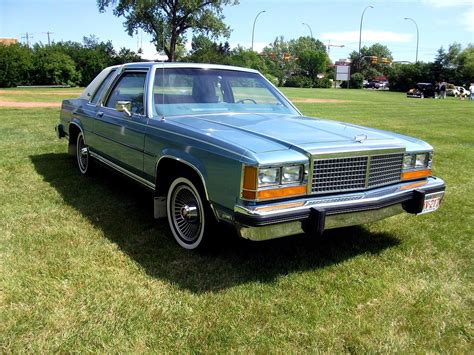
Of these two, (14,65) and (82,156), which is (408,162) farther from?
(14,65)

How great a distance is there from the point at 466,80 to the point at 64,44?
5096 cm

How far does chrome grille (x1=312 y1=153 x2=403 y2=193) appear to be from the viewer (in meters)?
3.26

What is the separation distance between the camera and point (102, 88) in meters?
5.71

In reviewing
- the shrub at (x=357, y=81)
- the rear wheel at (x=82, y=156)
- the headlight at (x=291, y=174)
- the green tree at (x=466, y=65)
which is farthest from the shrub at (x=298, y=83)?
the headlight at (x=291, y=174)

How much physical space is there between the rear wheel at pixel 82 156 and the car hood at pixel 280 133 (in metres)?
2.41

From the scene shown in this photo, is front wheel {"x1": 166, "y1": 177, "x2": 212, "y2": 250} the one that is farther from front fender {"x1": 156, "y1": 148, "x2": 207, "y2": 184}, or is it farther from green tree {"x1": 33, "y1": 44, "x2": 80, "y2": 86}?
green tree {"x1": 33, "y1": 44, "x2": 80, "y2": 86}

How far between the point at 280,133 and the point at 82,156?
12.0 feet

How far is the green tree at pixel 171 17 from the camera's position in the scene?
50812 millimetres

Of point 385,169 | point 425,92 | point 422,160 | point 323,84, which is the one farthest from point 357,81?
point 385,169

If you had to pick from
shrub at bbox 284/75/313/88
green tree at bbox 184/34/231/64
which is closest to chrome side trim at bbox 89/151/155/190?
green tree at bbox 184/34/231/64

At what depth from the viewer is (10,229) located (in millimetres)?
4188

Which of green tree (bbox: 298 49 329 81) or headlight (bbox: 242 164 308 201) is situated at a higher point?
green tree (bbox: 298 49 329 81)

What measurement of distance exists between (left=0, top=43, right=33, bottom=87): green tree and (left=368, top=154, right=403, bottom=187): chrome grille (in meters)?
37.5

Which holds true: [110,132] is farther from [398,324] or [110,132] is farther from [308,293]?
[398,324]
